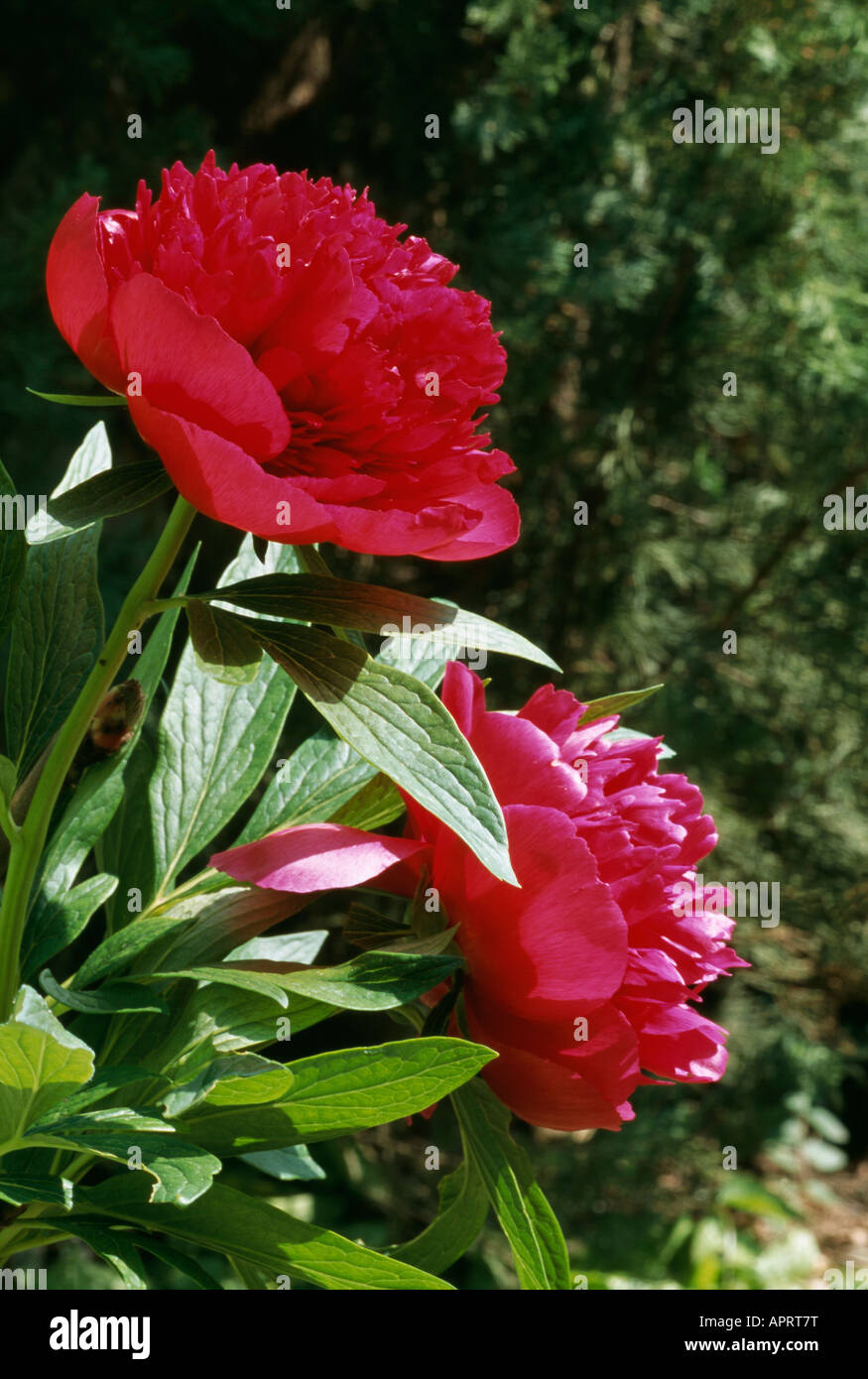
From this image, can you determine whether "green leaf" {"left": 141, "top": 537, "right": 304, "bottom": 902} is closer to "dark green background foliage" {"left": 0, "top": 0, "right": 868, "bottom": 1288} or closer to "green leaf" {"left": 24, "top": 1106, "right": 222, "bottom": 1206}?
"green leaf" {"left": 24, "top": 1106, "right": 222, "bottom": 1206}

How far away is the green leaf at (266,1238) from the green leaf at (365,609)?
16cm

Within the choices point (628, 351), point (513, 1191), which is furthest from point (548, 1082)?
point (628, 351)

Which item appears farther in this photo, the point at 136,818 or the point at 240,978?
the point at 136,818

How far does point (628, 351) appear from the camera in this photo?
1.62 m

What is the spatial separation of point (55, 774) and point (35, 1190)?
0.10m

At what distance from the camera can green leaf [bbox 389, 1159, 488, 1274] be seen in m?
0.37

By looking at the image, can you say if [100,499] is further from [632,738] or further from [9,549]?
[632,738]

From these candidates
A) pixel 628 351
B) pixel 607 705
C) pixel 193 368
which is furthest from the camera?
pixel 628 351

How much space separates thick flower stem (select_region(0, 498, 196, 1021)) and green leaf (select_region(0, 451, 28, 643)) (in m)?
0.04

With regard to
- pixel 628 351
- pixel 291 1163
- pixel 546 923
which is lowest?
pixel 291 1163

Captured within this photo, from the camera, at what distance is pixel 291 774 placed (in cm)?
43

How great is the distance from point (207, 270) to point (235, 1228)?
24 centimetres

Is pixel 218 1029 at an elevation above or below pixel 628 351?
below

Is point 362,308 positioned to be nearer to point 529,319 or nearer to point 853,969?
point 529,319
